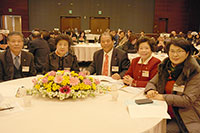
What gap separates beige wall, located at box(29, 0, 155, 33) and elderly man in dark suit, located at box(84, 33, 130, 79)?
13.6 m

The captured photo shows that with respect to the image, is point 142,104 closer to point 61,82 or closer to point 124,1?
point 61,82

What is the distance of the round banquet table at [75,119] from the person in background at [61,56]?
4.25 feet

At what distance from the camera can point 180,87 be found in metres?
2.14

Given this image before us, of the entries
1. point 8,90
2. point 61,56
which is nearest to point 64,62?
point 61,56

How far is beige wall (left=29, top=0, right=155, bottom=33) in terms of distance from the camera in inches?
642

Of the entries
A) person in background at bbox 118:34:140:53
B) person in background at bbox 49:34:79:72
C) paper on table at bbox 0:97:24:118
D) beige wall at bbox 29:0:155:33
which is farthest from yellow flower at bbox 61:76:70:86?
beige wall at bbox 29:0:155:33

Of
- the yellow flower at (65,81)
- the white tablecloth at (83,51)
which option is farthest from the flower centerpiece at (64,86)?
the white tablecloth at (83,51)

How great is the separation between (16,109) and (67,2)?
15.5 metres

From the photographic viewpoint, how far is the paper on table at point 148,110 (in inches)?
67.0

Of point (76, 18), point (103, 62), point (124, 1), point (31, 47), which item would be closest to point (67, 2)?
point (76, 18)

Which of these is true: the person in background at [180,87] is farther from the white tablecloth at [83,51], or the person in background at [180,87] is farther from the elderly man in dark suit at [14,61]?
the white tablecloth at [83,51]

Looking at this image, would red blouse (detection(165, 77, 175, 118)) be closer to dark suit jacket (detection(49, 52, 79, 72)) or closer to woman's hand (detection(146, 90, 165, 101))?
woman's hand (detection(146, 90, 165, 101))

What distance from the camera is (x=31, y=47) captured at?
622cm

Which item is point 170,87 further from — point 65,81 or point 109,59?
point 109,59
